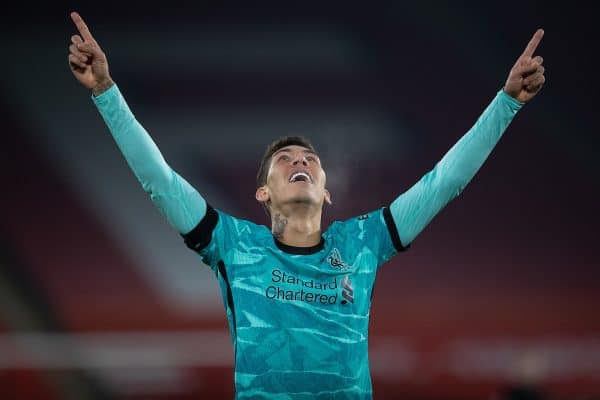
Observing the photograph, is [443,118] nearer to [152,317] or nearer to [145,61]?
[145,61]

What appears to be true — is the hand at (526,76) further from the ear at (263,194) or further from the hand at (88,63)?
the hand at (88,63)

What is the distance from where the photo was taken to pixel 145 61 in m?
5.00

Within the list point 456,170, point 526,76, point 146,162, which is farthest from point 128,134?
point 526,76

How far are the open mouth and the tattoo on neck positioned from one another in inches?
4.5

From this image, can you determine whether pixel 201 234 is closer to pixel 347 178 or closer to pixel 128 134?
pixel 128 134

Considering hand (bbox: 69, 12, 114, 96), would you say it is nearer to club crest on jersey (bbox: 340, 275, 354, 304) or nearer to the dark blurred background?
club crest on jersey (bbox: 340, 275, 354, 304)

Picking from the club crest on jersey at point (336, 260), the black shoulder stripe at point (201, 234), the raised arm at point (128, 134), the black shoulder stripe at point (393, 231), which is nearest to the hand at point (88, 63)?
the raised arm at point (128, 134)

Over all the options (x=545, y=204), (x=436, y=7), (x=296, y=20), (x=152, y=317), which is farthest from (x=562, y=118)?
(x=152, y=317)

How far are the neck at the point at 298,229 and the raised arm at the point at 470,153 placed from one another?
0.76 ft

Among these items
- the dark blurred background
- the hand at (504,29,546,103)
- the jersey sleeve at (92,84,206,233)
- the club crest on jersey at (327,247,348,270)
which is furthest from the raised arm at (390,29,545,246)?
the dark blurred background

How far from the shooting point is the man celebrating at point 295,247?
1.98 metres

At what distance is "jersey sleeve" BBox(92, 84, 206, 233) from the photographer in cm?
202

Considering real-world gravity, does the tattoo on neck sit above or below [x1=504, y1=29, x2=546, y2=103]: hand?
below

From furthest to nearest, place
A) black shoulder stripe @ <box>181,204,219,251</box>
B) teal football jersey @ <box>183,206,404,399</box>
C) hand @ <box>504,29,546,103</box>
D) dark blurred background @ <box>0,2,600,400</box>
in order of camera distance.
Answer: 1. dark blurred background @ <box>0,2,600,400</box>
2. hand @ <box>504,29,546,103</box>
3. black shoulder stripe @ <box>181,204,219,251</box>
4. teal football jersey @ <box>183,206,404,399</box>
